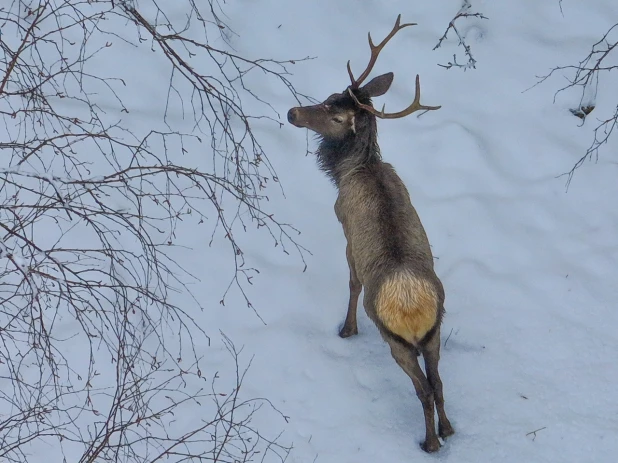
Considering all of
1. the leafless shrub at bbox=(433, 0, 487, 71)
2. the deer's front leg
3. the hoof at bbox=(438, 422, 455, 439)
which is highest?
the leafless shrub at bbox=(433, 0, 487, 71)

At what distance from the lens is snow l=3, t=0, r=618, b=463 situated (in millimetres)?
5211

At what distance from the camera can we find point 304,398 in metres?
5.34

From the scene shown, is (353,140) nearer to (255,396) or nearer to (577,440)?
(255,396)

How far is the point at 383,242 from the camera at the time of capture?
495cm

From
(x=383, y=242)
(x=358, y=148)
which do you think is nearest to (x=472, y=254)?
(x=358, y=148)

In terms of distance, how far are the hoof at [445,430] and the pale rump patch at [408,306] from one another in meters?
0.75

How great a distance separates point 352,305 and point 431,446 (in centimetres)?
122

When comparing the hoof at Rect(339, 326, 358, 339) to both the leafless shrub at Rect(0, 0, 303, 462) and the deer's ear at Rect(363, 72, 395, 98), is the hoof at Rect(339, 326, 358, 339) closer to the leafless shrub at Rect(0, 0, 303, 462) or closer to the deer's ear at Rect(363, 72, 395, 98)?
the leafless shrub at Rect(0, 0, 303, 462)

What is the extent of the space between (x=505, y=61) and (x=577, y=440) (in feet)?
13.5

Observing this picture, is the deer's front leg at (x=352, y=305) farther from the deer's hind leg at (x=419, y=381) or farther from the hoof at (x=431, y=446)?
the hoof at (x=431, y=446)

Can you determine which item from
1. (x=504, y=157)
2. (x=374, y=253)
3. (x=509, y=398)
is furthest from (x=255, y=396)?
(x=504, y=157)

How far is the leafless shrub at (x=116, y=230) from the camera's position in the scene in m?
4.08

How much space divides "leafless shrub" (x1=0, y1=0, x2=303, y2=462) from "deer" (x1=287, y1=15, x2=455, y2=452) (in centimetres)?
57

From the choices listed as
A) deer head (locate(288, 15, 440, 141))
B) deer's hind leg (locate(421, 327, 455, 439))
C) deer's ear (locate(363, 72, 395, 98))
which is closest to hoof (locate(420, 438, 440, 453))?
deer's hind leg (locate(421, 327, 455, 439))
